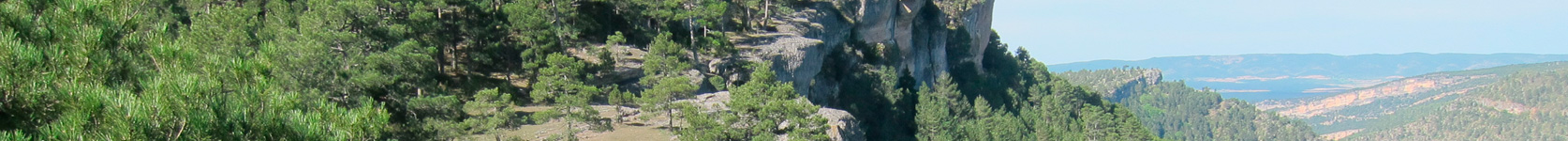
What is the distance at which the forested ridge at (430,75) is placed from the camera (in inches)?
365

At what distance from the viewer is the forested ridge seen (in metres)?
9.27

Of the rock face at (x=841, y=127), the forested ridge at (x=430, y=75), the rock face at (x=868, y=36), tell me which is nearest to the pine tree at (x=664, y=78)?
the forested ridge at (x=430, y=75)

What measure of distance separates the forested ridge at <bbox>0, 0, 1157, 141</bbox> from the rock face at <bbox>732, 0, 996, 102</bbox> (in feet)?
2.71

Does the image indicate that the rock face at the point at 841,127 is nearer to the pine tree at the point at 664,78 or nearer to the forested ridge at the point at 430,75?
the forested ridge at the point at 430,75

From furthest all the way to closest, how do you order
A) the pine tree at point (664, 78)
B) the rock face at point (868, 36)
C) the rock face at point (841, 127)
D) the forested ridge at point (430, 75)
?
the rock face at point (868, 36)
the rock face at point (841, 127)
the pine tree at point (664, 78)
the forested ridge at point (430, 75)

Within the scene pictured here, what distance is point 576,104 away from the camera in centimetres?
2966

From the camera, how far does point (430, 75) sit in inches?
1109

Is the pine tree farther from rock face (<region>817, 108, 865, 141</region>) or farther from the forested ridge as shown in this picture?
rock face (<region>817, 108, 865, 141</region>)

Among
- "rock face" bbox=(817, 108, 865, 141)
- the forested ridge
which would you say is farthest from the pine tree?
"rock face" bbox=(817, 108, 865, 141)

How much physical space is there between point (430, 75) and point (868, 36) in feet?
109

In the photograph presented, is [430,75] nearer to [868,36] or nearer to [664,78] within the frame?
[664,78]

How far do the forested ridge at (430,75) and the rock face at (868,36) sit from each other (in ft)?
2.71

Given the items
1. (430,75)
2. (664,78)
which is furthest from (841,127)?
(430,75)

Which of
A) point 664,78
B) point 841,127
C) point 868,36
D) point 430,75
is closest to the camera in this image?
point 430,75
